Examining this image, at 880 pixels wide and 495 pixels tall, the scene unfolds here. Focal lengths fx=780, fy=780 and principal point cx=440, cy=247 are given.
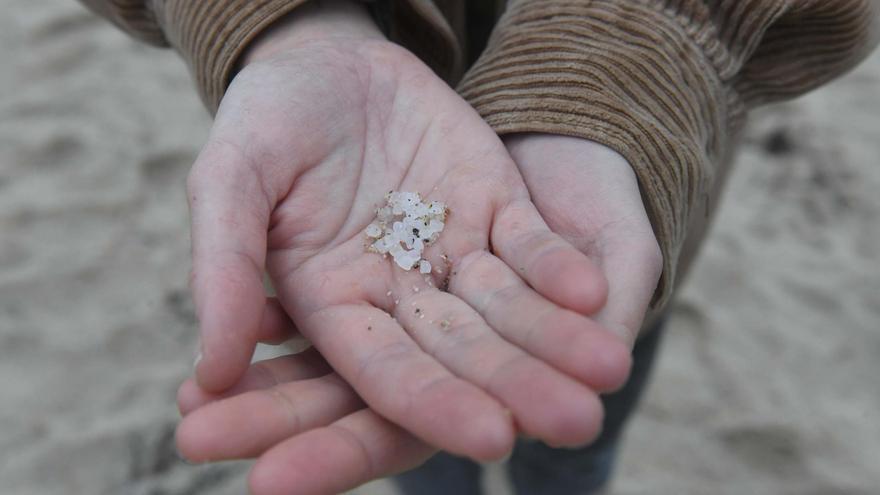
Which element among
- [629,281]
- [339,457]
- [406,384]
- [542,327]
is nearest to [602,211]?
[629,281]

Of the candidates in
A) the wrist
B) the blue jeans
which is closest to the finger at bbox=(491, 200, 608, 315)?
the wrist

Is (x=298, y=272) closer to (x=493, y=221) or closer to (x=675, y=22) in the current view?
(x=493, y=221)

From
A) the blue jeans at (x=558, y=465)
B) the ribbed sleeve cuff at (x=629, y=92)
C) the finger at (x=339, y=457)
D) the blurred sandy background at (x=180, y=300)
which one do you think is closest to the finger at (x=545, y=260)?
the ribbed sleeve cuff at (x=629, y=92)

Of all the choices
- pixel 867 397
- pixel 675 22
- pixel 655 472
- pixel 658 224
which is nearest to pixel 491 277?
pixel 658 224

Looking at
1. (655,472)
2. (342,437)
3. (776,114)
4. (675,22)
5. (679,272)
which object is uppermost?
(675,22)

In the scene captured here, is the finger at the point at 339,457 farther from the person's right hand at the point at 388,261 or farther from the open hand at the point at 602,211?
the open hand at the point at 602,211

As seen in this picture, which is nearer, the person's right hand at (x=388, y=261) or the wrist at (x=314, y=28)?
the person's right hand at (x=388, y=261)
